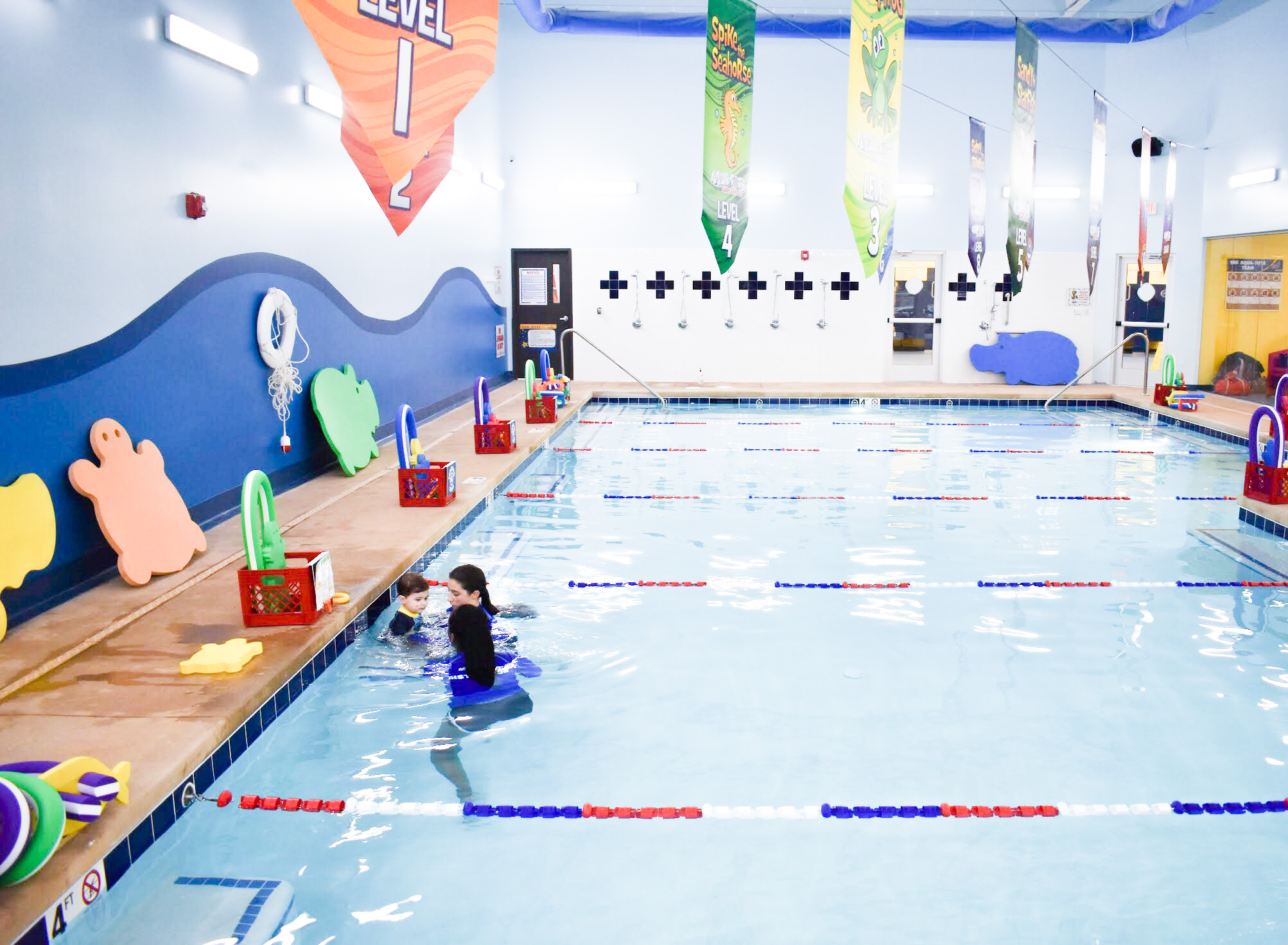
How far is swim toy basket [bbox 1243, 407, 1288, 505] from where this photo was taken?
225 inches

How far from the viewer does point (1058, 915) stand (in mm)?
2461

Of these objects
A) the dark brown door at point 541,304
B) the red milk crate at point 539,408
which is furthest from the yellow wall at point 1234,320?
the red milk crate at point 539,408

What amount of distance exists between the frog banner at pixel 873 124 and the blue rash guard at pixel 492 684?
156 inches

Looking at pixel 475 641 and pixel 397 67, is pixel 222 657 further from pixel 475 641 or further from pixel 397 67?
pixel 397 67

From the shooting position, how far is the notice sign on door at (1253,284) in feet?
40.3

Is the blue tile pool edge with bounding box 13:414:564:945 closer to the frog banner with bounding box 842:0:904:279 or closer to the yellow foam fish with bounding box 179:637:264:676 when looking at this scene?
the yellow foam fish with bounding box 179:637:264:676

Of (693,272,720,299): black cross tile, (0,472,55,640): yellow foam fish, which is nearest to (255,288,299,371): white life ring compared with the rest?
(0,472,55,640): yellow foam fish

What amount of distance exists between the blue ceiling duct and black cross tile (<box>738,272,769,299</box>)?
301cm

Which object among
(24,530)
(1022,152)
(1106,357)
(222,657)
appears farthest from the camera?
(1106,357)

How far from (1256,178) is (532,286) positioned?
8.74m

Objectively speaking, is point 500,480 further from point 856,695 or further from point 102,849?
Result: point 102,849


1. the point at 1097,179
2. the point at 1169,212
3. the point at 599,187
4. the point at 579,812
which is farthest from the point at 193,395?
the point at 1169,212

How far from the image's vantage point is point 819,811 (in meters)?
2.97

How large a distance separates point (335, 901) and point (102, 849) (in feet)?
1.84
